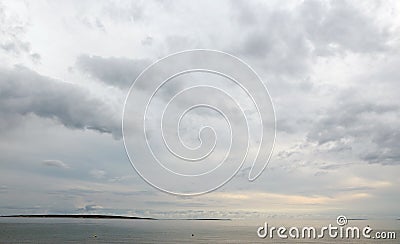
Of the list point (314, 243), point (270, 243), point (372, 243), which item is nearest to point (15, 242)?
point (270, 243)

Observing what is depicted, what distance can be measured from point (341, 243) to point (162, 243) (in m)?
79.1

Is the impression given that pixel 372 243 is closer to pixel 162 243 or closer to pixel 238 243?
pixel 238 243

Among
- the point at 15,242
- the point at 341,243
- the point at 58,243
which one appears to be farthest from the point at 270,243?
the point at 15,242

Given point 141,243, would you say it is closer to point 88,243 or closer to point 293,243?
point 88,243

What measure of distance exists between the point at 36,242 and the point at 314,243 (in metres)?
120

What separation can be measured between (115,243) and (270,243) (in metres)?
68.5

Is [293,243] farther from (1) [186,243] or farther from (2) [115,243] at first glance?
(2) [115,243]

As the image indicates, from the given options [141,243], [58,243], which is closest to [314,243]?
[141,243]

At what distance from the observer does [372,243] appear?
592 ft

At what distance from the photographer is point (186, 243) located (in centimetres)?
18388

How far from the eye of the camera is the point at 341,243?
7259 inches

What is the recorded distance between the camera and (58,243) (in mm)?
169000

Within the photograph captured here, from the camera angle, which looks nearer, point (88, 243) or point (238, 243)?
point (88, 243)

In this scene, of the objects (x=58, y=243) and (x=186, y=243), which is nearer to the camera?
(x=58, y=243)
